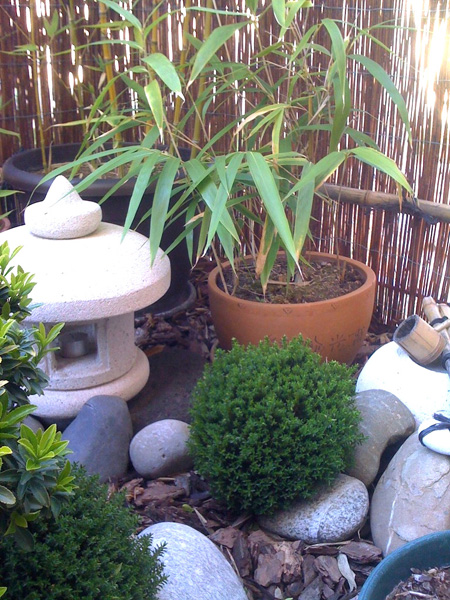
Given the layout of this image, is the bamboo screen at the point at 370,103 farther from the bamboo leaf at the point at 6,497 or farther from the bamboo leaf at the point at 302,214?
the bamboo leaf at the point at 6,497

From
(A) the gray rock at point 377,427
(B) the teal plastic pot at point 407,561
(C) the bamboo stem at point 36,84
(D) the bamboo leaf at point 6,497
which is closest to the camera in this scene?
(D) the bamboo leaf at point 6,497

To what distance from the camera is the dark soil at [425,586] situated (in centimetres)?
138

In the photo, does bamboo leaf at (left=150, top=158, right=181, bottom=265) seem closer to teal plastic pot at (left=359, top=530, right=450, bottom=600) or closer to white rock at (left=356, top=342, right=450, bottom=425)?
white rock at (left=356, top=342, right=450, bottom=425)

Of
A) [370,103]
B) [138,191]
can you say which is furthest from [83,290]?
[370,103]

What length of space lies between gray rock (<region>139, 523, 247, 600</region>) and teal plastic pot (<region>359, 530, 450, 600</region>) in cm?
33

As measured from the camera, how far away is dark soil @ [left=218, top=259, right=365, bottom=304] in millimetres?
2385

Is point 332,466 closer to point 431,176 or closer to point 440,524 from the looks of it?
point 440,524

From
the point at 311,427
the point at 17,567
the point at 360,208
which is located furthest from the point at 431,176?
the point at 17,567

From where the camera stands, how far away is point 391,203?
9.05ft

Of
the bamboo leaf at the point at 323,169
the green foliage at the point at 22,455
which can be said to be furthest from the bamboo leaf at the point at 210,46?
the green foliage at the point at 22,455

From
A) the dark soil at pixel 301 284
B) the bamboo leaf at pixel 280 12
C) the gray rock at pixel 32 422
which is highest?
the bamboo leaf at pixel 280 12

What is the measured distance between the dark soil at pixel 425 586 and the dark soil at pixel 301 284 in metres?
1.11

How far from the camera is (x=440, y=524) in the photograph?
1.67m

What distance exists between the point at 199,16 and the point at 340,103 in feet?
4.52
